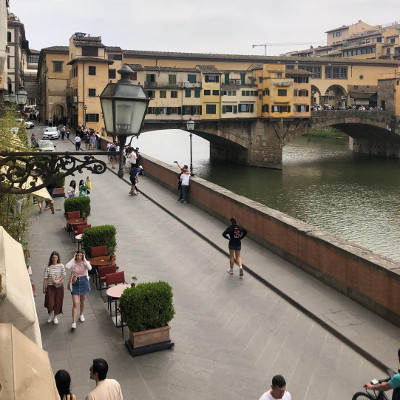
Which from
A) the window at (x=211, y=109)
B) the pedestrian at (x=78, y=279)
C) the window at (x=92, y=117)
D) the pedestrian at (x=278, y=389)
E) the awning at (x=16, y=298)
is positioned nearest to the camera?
the pedestrian at (x=278, y=389)

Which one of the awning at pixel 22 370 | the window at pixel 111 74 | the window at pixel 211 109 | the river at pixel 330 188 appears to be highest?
the window at pixel 111 74

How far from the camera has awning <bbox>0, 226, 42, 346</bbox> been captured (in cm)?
579

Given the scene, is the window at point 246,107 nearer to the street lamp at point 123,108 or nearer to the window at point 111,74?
the window at point 111,74

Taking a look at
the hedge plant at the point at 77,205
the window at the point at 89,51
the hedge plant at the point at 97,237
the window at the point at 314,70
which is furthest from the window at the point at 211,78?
the hedge plant at the point at 97,237

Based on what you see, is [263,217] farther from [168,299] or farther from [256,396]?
[256,396]

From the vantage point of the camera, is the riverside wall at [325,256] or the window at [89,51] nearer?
the riverside wall at [325,256]

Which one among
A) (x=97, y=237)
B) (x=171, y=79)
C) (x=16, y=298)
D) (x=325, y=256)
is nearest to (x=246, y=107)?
(x=171, y=79)

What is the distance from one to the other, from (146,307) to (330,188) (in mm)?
34689

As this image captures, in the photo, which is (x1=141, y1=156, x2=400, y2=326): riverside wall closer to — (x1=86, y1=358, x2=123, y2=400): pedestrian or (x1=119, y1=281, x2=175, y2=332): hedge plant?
(x1=119, y1=281, x2=175, y2=332): hedge plant

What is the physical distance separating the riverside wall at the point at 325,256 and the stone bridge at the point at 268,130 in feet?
118

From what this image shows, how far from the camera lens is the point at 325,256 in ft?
35.6

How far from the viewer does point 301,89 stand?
185 feet

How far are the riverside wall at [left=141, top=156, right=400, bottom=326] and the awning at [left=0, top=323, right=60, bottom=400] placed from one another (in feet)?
20.3

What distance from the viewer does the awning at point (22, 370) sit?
171 inches
